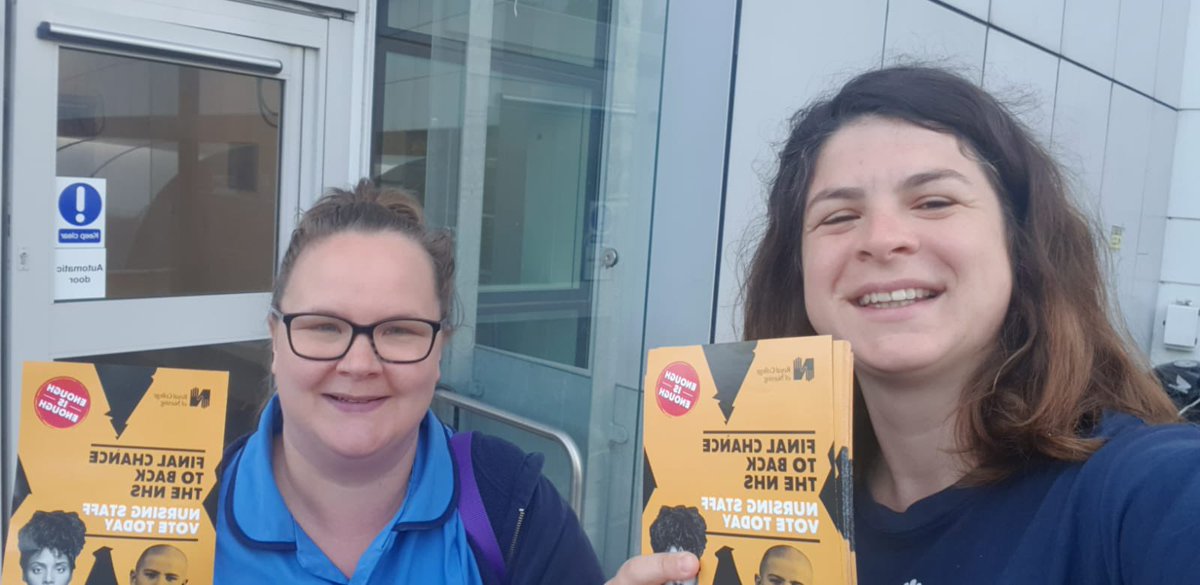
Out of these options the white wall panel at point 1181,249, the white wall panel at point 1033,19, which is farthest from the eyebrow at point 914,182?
the white wall panel at point 1181,249

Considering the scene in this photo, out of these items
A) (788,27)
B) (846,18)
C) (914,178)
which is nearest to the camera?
(914,178)

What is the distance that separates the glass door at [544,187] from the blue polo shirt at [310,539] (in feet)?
5.74

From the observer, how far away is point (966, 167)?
1482mm

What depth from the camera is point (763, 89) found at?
3.31 m

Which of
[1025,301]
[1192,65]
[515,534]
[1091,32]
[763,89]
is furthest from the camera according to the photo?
[1192,65]

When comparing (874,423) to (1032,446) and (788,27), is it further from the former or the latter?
(788,27)

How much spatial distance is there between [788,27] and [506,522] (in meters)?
2.29

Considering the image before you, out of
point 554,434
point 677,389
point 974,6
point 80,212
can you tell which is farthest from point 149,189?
point 974,6

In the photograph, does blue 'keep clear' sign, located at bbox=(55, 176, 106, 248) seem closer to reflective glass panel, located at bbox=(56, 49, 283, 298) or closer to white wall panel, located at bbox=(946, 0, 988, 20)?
reflective glass panel, located at bbox=(56, 49, 283, 298)

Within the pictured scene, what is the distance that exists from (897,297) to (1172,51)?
26.5 feet

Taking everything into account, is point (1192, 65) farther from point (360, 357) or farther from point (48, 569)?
point (48, 569)

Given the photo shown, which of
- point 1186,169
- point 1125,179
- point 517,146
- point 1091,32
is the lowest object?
point 517,146

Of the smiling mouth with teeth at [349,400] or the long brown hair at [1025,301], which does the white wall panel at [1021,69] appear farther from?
the smiling mouth with teeth at [349,400]

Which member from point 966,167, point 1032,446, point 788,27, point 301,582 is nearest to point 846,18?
point 788,27
